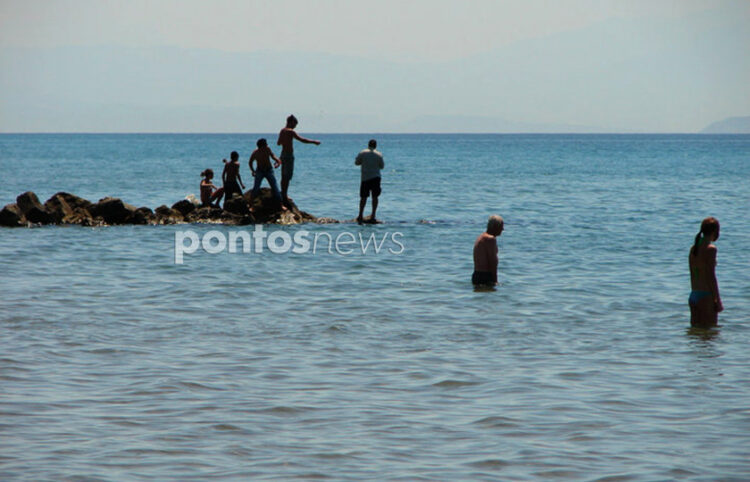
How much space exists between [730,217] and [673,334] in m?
20.6

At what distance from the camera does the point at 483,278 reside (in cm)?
1484

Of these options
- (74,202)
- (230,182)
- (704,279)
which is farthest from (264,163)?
(704,279)

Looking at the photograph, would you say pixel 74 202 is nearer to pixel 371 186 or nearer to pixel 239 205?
pixel 239 205

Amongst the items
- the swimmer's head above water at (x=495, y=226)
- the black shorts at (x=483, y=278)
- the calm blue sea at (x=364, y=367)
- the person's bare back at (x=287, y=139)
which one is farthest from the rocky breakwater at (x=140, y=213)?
the swimmer's head above water at (x=495, y=226)

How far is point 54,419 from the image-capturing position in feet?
24.6

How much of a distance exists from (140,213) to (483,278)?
1262cm

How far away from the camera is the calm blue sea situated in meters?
6.75

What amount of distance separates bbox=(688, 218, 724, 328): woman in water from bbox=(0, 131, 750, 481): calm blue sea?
0.31 metres

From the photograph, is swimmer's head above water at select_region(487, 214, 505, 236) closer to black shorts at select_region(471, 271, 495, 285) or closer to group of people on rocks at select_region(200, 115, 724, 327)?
group of people on rocks at select_region(200, 115, 724, 327)

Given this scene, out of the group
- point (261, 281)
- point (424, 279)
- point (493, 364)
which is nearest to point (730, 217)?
point (424, 279)

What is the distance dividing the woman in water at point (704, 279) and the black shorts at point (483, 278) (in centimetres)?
392

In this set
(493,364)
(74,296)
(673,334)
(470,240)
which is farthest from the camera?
(470,240)

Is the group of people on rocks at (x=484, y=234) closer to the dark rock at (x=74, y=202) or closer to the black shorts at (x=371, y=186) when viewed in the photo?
the black shorts at (x=371, y=186)

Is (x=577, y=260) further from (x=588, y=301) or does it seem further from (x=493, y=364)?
(x=493, y=364)
